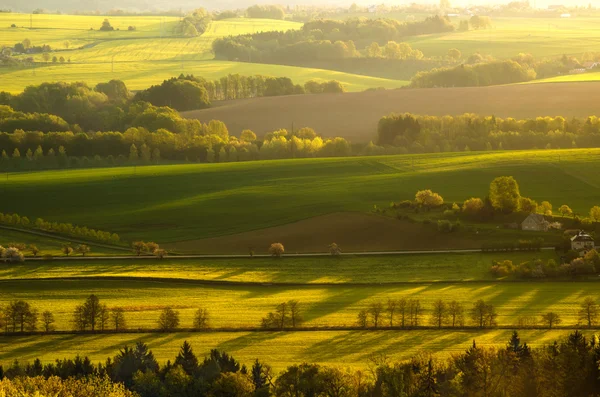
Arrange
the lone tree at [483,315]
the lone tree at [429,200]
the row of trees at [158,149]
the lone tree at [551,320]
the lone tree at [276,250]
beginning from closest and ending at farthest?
the lone tree at [551,320]
the lone tree at [483,315]
the lone tree at [276,250]
the lone tree at [429,200]
the row of trees at [158,149]

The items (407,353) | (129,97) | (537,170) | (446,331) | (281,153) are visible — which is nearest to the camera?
(407,353)

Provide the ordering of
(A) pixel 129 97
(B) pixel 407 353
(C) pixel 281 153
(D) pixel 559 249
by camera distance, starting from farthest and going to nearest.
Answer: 1. (A) pixel 129 97
2. (C) pixel 281 153
3. (D) pixel 559 249
4. (B) pixel 407 353

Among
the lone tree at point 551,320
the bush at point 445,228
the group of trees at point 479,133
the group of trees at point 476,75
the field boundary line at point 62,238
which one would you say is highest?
the group of trees at point 476,75

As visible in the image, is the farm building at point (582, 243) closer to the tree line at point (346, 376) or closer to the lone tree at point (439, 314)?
the lone tree at point (439, 314)

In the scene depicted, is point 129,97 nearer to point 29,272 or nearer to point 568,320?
point 29,272

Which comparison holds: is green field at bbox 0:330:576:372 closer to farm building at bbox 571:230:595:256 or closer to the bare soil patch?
farm building at bbox 571:230:595:256

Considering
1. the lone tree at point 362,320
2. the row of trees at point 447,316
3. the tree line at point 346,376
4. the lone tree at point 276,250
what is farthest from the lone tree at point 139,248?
the tree line at point 346,376

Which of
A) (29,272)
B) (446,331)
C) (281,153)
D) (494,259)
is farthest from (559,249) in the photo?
(281,153)
